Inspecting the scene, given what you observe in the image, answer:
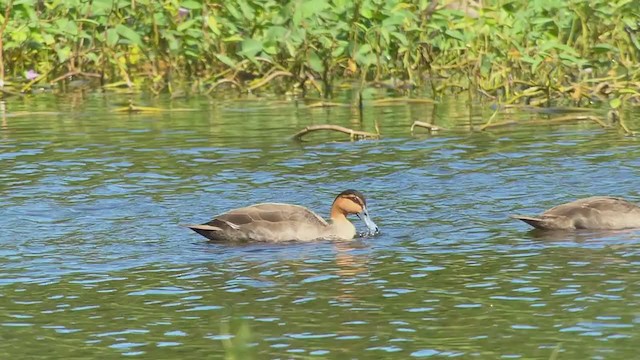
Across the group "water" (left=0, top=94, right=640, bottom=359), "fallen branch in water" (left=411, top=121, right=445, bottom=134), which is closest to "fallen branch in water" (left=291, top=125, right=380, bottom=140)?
"water" (left=0, top=94, right=640, bottom=359)

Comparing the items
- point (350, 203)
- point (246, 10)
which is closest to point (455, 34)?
point (246, 10)

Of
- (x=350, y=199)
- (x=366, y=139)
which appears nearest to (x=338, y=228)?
(x=350, y=199)

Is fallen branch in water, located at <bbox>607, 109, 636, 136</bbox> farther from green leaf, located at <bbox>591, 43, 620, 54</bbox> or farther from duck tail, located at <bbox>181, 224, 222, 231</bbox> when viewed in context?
duck tail, located at <bbox>181, 224, 222, 231</bbox>

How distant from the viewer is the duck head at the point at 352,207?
13320mm

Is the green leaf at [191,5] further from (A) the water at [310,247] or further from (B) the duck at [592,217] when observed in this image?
(B) the duck at [592,217]

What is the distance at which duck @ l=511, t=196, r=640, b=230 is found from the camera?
42.5 ft

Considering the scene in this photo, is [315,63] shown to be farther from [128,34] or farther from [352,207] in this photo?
[352,207]

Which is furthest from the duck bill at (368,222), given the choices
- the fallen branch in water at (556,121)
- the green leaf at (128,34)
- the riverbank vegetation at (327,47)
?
the green leaf at (128,34)

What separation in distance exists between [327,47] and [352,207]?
944 cm

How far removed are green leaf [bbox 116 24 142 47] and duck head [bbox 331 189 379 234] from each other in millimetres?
9774

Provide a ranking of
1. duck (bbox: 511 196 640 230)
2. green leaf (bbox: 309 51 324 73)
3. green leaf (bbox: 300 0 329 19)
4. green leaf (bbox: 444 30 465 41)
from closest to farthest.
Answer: duck (bbox: 511 196 640 230), green leaf (bbox: 444 30 465 41), green leaf (bbox: 300 0 329 19), green leaf (bbox: 309 51 324 73)

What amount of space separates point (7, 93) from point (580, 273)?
1394 cm

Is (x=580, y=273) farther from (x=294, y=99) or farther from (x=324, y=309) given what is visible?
(x=294, y=99)

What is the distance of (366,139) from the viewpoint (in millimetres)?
18516
